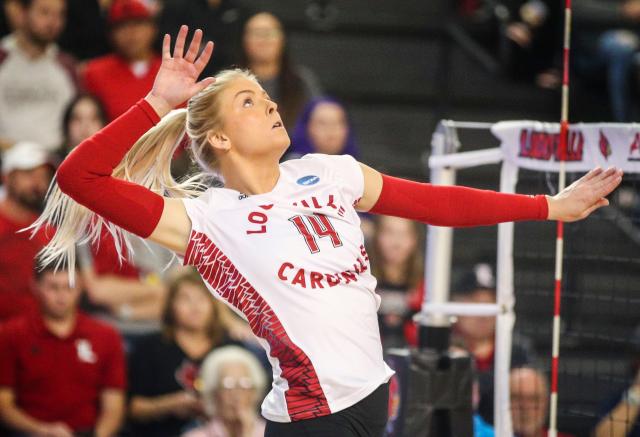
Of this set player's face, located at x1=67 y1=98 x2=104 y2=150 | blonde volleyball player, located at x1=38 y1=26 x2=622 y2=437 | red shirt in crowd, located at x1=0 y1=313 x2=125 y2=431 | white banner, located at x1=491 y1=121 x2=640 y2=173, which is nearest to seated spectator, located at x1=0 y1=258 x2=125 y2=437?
red shirt in crowd, located at x1=0 y1=313 x2=125 y2=431

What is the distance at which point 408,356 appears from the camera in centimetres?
465

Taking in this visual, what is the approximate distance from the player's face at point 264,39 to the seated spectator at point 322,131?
1.40ft

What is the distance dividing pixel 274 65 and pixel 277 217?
423 cm

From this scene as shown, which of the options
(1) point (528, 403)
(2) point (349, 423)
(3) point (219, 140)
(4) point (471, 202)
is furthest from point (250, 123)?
(1) point (528, 403)

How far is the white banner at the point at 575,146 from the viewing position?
426cm

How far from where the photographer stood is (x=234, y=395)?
240 inches

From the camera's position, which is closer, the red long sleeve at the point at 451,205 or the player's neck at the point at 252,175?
the player's neck at the point at 252,175

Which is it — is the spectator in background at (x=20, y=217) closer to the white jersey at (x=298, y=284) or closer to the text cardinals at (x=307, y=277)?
the white jersey at (x=298, y=284)

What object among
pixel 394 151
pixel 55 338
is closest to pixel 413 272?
pixel 394 151

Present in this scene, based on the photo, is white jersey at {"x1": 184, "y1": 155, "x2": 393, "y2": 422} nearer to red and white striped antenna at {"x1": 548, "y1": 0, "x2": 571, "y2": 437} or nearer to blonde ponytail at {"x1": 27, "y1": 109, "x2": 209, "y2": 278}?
blonde ponytail at {"x1": 27, "y1": 109, "x2": 209, "y2": 278}

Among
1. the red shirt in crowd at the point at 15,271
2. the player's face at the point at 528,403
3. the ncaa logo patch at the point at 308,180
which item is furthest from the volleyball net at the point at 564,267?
the red shirt in crowd at the point at 15,271

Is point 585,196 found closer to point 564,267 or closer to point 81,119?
point 564,267

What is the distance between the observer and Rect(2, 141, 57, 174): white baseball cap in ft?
22.5

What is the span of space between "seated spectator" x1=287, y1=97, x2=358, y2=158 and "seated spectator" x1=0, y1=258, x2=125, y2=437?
5.91 ft
